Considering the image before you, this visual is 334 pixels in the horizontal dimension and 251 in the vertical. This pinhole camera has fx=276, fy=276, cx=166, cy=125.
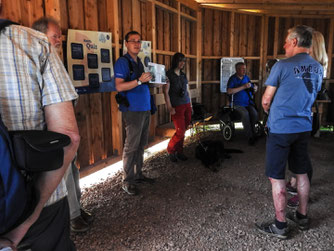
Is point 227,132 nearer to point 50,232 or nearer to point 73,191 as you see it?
point 73,191

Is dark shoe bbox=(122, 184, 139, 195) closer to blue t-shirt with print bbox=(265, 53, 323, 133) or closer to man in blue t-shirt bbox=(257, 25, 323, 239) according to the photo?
man in blue t-shirt bbox=(257, 25, 323, 239)

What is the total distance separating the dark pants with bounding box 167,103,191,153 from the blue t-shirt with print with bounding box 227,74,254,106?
1764mm

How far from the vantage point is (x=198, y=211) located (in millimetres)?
3219

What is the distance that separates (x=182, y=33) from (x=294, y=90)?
5263mm

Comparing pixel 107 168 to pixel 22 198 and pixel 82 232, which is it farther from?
pixel 22 198

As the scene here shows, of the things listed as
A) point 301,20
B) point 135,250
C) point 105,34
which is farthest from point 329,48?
point 135,250

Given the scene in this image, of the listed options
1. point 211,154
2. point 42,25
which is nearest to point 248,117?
point 211,154

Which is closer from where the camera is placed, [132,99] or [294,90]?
[294,90]

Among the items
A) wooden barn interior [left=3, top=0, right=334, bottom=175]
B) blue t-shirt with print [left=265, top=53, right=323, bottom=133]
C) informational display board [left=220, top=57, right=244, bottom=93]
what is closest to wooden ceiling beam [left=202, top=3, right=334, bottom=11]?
wooden barn interior [left=3, top=0, right=334, bottom=175]

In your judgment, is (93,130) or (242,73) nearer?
(93,130)

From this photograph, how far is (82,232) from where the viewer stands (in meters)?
2.79

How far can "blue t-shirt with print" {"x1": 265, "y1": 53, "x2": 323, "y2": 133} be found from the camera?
7.90 ft

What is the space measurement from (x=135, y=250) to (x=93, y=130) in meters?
2.25

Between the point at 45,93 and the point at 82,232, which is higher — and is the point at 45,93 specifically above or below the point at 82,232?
above
